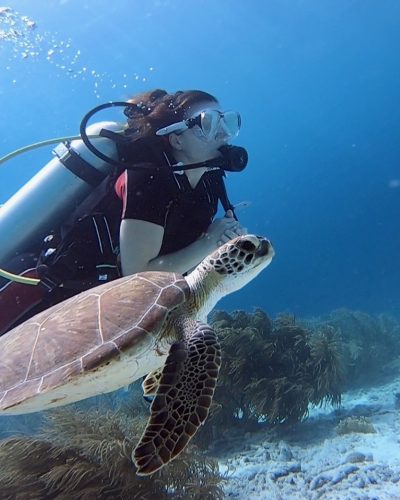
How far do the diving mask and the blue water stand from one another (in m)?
1.77

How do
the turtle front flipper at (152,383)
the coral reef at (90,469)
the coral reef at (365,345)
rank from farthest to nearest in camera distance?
the coral reef at (365,345) → the coral reef at (90,469) → the turtle front flipper at (152,383)

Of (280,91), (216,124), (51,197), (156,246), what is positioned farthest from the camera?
(280,91)

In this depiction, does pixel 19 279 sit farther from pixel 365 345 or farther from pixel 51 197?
pixel 365 345

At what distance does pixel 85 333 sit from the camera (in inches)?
94.9

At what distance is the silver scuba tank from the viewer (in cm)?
380

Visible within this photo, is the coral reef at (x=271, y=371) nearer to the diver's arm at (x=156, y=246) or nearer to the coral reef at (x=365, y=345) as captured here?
the coral reef at (x=365, y=345)

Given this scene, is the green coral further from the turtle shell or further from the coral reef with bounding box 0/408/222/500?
the turtle shell

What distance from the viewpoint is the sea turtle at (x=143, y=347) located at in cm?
204

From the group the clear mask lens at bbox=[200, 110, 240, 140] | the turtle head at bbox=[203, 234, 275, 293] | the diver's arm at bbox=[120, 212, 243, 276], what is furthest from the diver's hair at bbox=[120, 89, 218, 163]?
the turtle head at bbox=[203, 234, 275, 293]

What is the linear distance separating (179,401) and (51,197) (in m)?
2.68

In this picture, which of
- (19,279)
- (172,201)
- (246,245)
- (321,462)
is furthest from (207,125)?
(321,462)

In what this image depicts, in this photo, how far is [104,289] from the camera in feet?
9.02

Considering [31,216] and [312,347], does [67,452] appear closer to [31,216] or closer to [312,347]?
[31,216]

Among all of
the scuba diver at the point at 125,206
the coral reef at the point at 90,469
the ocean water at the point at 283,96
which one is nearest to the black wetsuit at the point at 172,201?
the scuba diver at the point at 125,206
